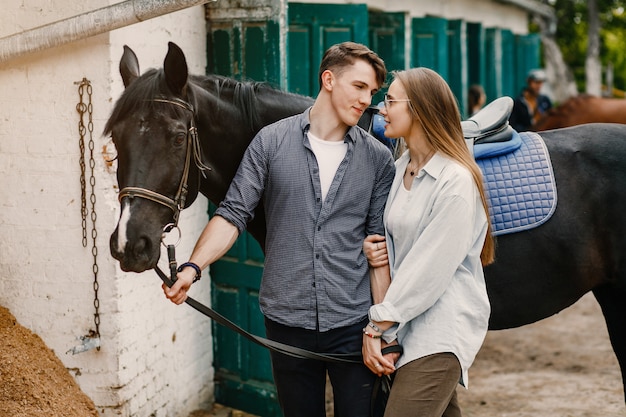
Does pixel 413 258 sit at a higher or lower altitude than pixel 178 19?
lower

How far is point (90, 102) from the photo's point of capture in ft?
12.6

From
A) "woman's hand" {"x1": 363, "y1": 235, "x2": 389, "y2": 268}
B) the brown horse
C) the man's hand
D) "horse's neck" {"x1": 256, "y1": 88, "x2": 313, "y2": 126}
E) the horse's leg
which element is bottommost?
the horse's leg

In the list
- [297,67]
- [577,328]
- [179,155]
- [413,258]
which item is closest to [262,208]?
[179,155]

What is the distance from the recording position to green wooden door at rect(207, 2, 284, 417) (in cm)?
435

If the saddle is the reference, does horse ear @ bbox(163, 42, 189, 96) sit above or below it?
above

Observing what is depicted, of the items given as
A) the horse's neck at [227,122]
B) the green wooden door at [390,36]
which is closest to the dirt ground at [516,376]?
the horse's neck at [227,122]

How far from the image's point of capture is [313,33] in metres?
5.02

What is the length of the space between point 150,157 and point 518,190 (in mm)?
1683

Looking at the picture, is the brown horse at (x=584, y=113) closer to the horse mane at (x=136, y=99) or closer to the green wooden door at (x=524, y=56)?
the green wooden door at (x=524, y=56)

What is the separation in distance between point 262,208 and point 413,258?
80 cm

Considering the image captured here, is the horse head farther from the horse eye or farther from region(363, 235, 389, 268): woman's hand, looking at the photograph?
region(363, 235, 389, 268): woman's hand

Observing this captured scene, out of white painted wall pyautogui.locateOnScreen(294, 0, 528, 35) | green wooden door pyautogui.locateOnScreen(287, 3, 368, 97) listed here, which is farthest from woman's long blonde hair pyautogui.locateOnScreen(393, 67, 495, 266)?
white painted wall pyautogui.locateOnScreen(294, 0, 528, 35)

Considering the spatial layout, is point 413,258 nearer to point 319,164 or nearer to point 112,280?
point 319,164

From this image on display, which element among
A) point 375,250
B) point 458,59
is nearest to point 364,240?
point 375,250
